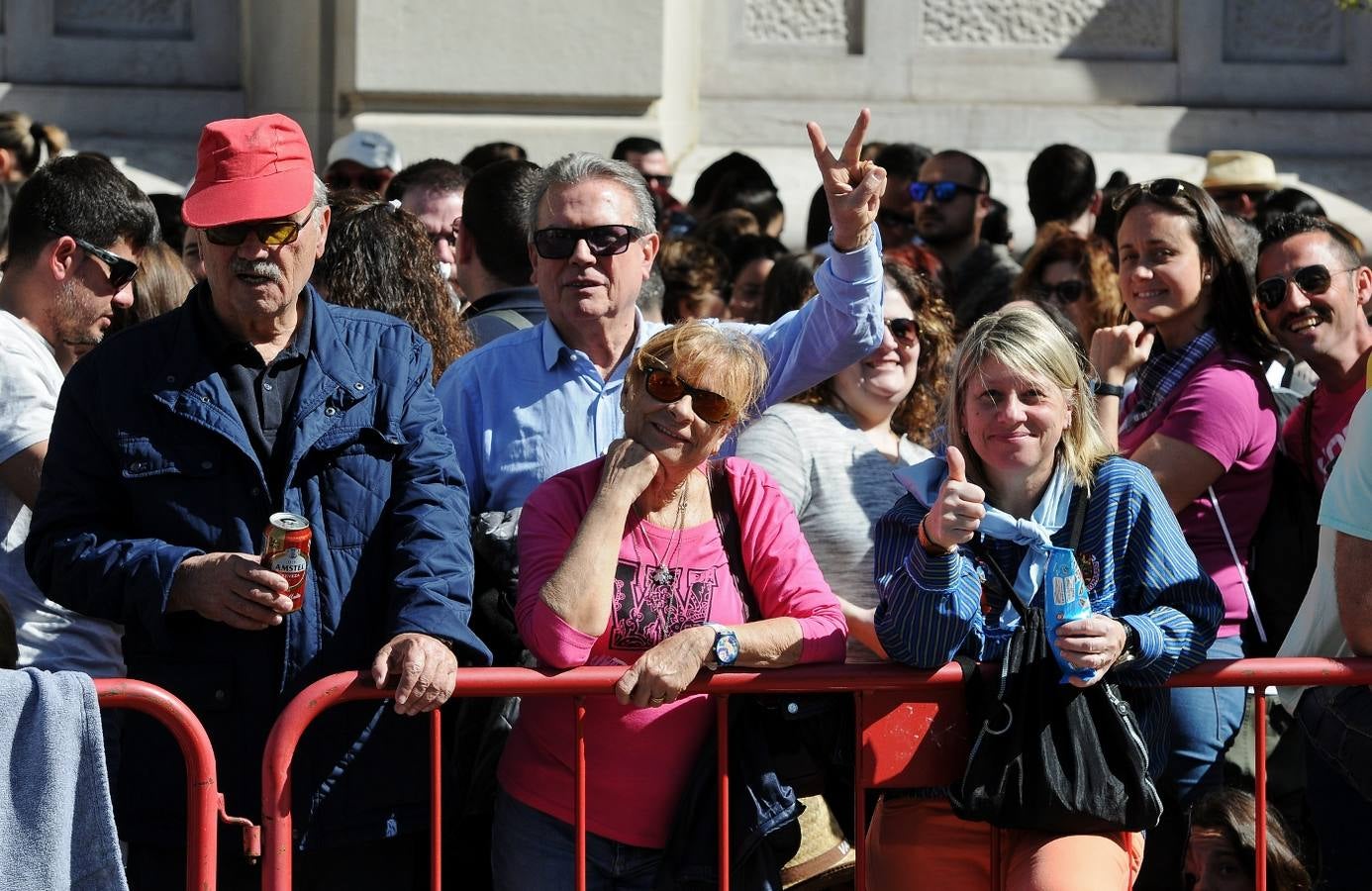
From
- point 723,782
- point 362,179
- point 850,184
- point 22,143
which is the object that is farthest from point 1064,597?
point 22,143

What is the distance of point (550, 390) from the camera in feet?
14.6

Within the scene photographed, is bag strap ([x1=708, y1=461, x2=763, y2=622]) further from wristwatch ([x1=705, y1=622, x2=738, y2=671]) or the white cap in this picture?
the white cap

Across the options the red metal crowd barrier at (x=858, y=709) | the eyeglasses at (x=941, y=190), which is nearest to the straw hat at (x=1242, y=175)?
the eyeglasses at (x=941, y=190)

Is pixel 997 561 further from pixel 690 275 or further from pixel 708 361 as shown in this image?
pixel 690 275

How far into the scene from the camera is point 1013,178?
1012 cm

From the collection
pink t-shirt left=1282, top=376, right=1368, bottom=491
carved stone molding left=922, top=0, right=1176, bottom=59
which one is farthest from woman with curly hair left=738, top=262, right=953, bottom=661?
carved stone molding left=922, top=0, right=1176, bottom=59

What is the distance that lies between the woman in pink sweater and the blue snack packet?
42 centimetres

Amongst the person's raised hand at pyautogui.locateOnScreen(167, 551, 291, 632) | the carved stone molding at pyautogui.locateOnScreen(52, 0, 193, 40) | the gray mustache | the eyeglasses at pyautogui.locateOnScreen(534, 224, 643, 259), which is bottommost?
the person's raised hand at pyautogui.locateOnScreen(167, 551, 291, 632)

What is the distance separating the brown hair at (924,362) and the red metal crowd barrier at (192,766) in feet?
7.17

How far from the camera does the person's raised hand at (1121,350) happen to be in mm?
5020

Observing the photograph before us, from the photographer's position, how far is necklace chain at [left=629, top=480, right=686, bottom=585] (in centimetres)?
389

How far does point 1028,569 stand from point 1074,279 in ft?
8.30

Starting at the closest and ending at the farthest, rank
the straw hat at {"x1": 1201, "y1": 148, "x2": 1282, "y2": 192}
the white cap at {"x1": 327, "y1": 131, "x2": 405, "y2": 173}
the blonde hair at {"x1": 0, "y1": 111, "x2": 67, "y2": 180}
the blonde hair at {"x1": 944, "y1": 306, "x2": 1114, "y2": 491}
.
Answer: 1. the blonde hair at {"x1": 944, "y1": 306, "x2": 1114, "y2": 491}
2. the white cap at {"x1": 327, "y1": 131, "x2": 405, "y2": 173}
3. the blonde hair at {"x1": 0, "y1": 111, "x2": 67, "y2": 180}
4. the straw hat at {"x1": 1201, "y1": 148, "x2": 1282, "y2": 192}

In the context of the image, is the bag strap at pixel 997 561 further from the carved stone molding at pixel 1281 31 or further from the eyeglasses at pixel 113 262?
the carved stone molding at pixel 1281 31
